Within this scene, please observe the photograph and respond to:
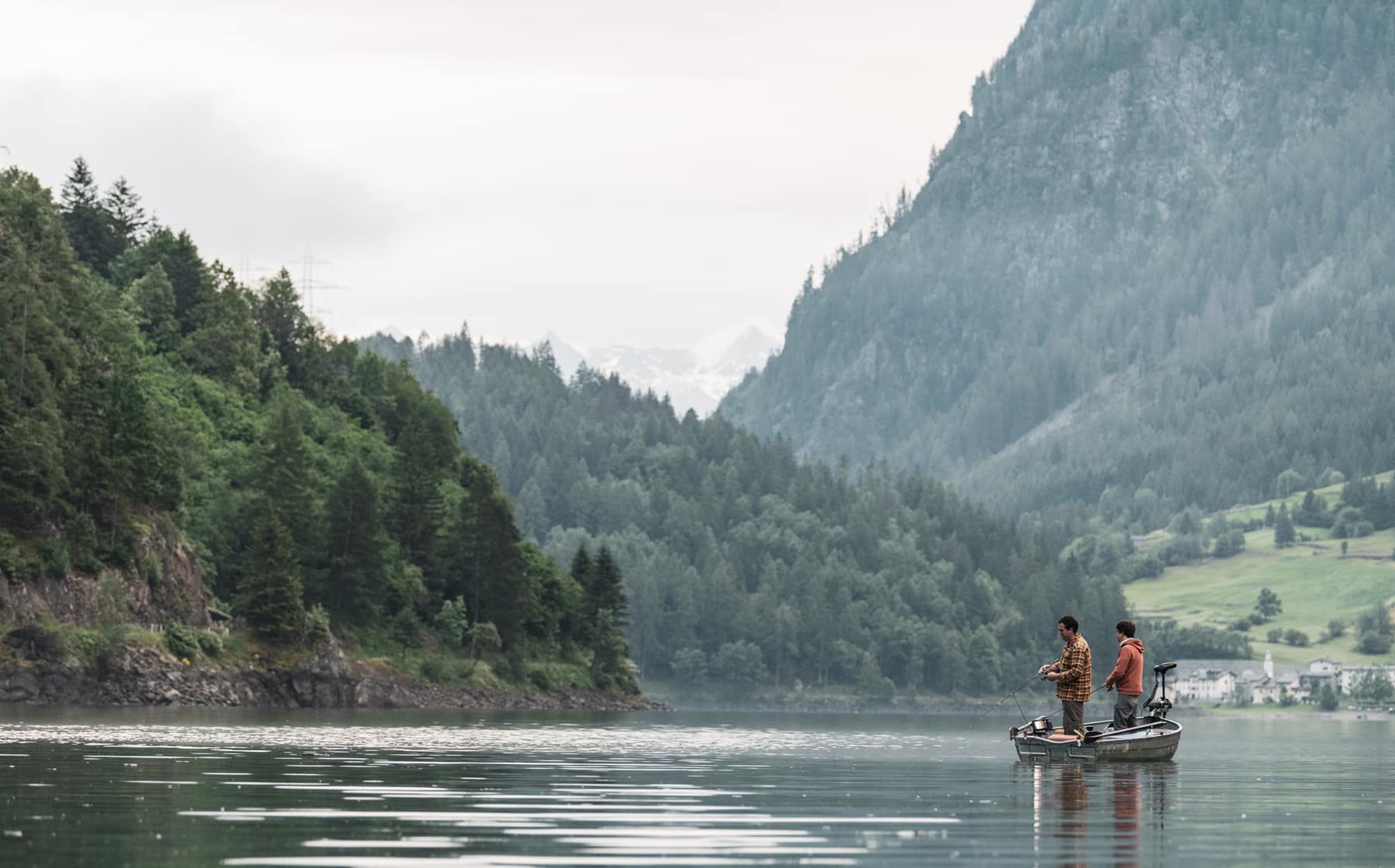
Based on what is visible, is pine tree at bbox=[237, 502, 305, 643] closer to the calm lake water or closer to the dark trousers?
the calm lake water

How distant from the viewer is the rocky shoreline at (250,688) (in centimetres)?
11262

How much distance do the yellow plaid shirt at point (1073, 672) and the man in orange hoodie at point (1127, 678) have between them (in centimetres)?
69

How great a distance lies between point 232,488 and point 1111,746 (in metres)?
126

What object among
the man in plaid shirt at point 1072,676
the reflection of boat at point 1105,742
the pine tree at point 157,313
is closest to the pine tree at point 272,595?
the pine tree at point 157,313

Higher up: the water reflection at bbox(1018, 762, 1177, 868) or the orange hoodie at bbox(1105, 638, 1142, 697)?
the orange hoodie at bbox(1105, 638, 1142, 697)

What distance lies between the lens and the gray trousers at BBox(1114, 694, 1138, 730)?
179 feet

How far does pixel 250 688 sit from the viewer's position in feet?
433

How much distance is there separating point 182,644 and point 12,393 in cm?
1811

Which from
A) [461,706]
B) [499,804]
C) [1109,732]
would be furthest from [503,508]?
[499,804]

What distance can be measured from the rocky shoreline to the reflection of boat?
69.5 meters

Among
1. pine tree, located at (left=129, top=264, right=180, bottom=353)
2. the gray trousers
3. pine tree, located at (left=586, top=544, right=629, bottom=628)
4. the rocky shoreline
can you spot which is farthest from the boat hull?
pine tree, located at (left=129, top=264, right=180, bottom=353)

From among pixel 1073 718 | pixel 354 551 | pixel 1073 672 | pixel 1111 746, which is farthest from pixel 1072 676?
pixel 354 551

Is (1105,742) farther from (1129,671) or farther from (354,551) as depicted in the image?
(354,551)

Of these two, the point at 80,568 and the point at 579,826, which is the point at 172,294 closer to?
the point at 80,568
